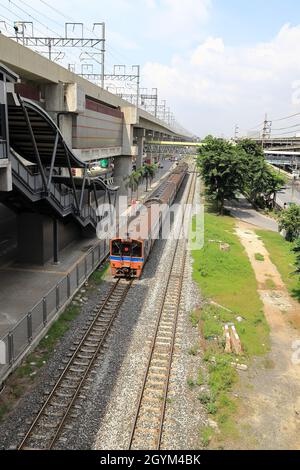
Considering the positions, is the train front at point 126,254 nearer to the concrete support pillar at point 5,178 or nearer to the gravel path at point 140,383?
the gravel path at point 140,383

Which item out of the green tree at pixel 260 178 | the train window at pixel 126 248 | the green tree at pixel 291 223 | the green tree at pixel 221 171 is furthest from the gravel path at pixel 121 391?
the green tree at pixel 260 178

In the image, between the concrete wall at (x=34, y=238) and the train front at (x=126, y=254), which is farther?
the concrete wall at (x=34, y=238)

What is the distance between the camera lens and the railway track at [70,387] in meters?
10.5

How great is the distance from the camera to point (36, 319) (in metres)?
16.1

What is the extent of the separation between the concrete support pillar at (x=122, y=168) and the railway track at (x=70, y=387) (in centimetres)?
3367

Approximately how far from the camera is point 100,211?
31656 mm

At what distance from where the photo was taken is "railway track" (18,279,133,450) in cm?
1054

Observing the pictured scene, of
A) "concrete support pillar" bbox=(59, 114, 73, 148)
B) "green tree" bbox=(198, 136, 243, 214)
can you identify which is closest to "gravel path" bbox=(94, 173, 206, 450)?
"concrete support pillar" bbox=(59, 114, 73, 148)

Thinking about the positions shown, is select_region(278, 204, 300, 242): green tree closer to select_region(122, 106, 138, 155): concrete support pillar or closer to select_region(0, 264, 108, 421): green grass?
select_region(122, 106, 138, 155): concrete support pillar

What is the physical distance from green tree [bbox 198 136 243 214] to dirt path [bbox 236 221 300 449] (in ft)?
82.8

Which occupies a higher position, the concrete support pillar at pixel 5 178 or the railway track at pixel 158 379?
the concrete support pillar at pixel 5 178

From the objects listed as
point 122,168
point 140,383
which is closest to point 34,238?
point 140,383
